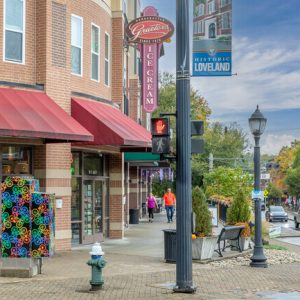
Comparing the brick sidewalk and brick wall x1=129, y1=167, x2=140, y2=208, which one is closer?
the brick sidewalk

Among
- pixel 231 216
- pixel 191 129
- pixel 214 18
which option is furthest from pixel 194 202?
pixel 214 18

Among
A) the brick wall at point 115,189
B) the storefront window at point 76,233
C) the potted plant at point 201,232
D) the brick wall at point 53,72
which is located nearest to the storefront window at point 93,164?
the brick wall at point 115,189

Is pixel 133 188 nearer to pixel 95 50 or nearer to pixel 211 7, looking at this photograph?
pixel 95 50

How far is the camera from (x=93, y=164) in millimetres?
21594

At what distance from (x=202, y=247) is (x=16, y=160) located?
5919mm

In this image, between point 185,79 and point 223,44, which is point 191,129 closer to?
point 185,79

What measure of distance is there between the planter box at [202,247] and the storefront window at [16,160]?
214 inches

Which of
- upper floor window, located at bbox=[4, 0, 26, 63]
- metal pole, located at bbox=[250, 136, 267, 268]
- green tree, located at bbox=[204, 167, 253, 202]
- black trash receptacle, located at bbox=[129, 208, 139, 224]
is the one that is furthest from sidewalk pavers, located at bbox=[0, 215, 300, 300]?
green tree, located at bbox=[204, 167, 253, 202]

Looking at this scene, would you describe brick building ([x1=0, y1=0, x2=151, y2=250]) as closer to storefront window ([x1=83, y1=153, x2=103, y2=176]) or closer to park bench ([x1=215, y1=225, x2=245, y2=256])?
storefront window ([x1=83, y1=153, x2=103, y2=176])

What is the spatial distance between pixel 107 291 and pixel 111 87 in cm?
1226

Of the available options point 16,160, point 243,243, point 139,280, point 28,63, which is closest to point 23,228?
point 139,280

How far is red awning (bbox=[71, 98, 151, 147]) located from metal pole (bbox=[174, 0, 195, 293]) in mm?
6340

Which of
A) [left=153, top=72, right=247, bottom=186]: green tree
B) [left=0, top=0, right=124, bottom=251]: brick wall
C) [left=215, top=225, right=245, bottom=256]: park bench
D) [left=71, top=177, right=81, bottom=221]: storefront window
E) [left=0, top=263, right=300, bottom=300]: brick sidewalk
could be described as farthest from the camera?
[left=153, top=72, right=247, bottom=186]: green tree

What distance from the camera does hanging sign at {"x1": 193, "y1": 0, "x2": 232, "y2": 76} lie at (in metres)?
11.8
